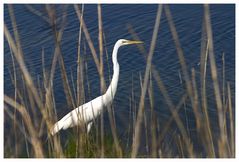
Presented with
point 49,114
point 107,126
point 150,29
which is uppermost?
point 150,29

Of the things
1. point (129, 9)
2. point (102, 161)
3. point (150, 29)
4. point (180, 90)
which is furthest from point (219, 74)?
point (102, 161)

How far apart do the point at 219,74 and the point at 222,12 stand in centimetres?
135

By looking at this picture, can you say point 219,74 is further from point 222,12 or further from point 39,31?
point 39,31

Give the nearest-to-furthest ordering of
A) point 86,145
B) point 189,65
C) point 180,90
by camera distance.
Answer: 1. point 86,145
2. point 180,90
3. point 189,65

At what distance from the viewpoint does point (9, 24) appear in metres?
5.63

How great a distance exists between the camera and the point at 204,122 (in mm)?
2217

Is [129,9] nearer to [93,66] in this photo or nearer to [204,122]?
[93,66]

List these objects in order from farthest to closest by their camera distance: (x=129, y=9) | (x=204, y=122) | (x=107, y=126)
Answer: (x=129, y=9) → (x=107, y=126) → (x=204, y=122)

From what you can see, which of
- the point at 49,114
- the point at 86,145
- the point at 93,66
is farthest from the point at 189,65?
the point at 49,114

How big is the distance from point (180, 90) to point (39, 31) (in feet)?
6.39

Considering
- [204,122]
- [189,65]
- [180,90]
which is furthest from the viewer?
[189,65]

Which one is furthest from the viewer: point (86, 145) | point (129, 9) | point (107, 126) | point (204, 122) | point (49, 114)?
point (129, 9)

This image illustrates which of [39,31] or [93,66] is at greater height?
[39,31]

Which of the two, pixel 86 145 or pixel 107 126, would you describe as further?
pixel 107 126
